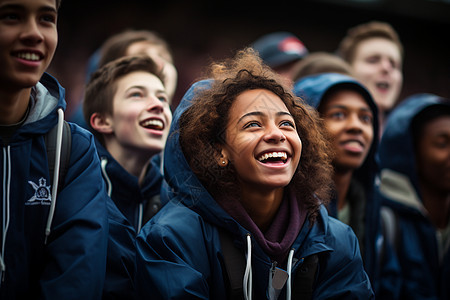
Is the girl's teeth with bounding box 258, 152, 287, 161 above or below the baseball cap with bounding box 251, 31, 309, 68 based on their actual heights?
below

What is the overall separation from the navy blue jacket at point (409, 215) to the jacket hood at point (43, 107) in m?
2.43

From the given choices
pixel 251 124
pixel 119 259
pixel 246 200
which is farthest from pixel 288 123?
pixel 119 259

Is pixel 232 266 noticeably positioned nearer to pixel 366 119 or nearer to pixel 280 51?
pixel 366 119

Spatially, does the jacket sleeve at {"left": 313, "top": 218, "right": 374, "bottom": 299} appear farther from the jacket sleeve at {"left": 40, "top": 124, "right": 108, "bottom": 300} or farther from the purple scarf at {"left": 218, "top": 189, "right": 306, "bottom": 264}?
the jacket sleeve at {"left": 40, "top": 124, "right": 108, "bottom": 300}

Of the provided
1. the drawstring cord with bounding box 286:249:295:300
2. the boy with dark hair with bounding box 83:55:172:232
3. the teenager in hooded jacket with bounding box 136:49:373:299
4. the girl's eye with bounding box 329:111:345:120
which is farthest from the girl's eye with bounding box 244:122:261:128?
the girl's eye with bounding box 329:111:345:120

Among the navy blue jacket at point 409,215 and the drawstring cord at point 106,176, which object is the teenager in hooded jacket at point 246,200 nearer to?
the drawstring cord at point 106,176

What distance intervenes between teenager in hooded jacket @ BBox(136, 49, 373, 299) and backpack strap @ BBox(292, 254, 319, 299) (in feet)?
0.07

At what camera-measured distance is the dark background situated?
7.91 meters

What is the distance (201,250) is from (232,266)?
0.17 metres

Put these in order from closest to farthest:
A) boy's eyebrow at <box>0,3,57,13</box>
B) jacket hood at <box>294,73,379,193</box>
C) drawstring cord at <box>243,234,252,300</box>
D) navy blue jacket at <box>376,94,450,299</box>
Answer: boy's eyebrow at <box>0,3,57,13</box>, drawstring cord at <box>243,234,252,300</box>, jacket hood at <box>294,73,379,193</box>, navy blue jacket at <box>376,94,450,299</box>

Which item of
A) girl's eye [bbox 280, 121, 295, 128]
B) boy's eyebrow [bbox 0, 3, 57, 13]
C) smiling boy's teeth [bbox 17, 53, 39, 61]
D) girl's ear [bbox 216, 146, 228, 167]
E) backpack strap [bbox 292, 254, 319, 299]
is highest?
boy's eyebrow [bbox 0, 3, 57, 13]

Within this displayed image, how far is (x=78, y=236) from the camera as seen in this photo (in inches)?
91.1

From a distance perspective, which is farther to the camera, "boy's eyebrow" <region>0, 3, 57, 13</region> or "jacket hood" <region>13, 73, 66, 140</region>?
"jacket hood" <region>13, 73, 66, 140</region>

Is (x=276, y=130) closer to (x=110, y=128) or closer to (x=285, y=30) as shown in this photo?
(x=110, y=128)
